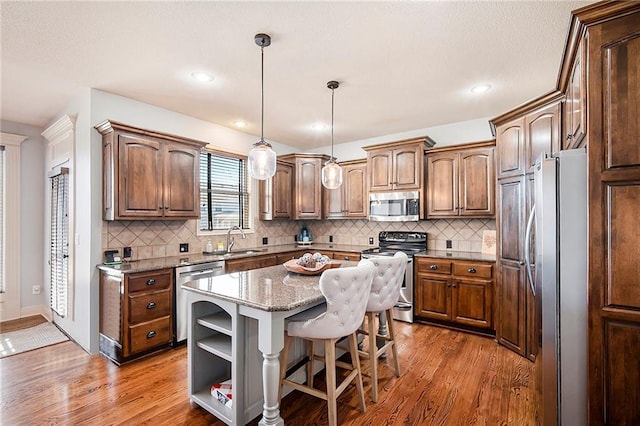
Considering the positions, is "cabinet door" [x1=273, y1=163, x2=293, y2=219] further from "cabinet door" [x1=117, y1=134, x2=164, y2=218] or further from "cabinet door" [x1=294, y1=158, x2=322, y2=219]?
"cabinet door" [x1=117, y1=134, x2=164, y2=218]

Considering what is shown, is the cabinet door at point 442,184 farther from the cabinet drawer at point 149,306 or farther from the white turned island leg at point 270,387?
the cabinet drawer at point 149,306

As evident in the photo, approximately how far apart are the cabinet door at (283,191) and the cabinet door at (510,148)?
312 centimetres

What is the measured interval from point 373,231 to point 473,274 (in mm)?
1789

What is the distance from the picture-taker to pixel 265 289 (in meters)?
2.09

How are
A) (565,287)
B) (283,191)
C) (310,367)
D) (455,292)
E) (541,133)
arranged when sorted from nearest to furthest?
(565,287), (310,367), (541,133), (455,292), (283,191)

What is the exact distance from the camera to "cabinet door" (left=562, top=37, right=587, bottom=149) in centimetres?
168

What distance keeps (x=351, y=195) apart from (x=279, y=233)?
4.72ft

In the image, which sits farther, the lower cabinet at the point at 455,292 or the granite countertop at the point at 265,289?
the lower cabinet at the point at 455,292

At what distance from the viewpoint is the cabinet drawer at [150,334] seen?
2.89 meters

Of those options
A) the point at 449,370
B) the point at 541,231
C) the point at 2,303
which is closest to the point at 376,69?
the point at 541,231

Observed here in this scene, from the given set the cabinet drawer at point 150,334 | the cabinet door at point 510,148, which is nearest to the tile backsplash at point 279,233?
the cabinet drawer at point 150,334

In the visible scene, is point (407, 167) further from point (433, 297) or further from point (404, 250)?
point (433, 297)

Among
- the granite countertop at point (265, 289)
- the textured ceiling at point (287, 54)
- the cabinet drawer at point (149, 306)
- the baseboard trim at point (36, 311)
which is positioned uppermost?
the textured ceiling at point (287, 54)

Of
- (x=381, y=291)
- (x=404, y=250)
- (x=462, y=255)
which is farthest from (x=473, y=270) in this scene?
(x=381, y=291)
